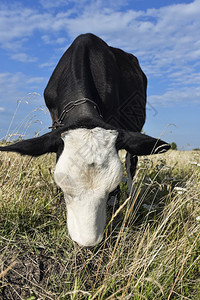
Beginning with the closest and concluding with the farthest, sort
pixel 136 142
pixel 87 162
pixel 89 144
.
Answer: pixel 87 162
pixel 89 144
pixel 136 142

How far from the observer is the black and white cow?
8.86 ft

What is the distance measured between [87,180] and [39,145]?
642 mm

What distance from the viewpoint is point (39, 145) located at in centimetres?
299

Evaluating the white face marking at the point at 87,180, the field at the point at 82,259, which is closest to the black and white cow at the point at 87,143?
the white face marking at the point at 87,180

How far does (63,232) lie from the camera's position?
324cm

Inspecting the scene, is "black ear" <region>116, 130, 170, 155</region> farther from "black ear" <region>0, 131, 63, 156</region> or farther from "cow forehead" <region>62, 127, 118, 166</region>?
"black ear" <region>0, 131, 63, 156</region>

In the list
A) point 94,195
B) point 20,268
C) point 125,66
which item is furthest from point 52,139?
point 125,66

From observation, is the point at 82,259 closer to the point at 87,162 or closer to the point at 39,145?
the point at 87,162

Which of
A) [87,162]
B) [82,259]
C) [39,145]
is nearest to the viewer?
[82,259]

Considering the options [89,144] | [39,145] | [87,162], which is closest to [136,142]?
[89,144]

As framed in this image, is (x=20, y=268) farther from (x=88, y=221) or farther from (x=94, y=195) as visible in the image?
(x=94, y=195)

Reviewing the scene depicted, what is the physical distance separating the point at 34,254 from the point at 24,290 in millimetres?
426

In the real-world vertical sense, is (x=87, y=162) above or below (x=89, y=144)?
below

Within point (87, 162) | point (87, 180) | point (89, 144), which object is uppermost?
point (89, 144)
